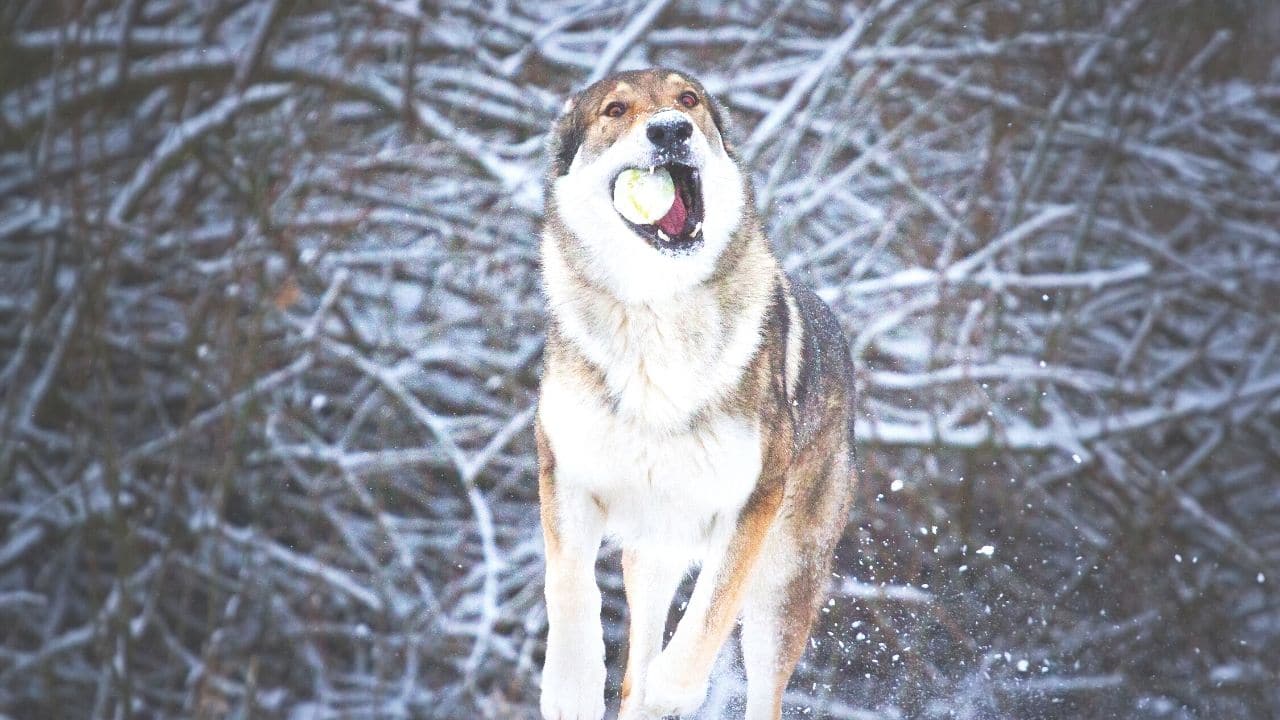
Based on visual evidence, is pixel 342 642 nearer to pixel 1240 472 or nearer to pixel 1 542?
pixel 1 542

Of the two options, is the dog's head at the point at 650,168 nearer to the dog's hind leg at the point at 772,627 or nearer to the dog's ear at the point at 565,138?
the dog's ear at the point at 565,138

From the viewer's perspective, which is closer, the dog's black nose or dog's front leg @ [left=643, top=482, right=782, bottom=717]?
the dog's black nose

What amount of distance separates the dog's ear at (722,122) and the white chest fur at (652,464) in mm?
734

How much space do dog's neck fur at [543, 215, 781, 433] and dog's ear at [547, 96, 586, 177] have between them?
173mm

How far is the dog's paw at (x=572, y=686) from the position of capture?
125 inches

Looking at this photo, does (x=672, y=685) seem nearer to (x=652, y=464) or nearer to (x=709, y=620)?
(x=709, y=620)

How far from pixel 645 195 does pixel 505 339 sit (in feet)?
14.6

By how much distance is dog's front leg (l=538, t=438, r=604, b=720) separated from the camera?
3.19m

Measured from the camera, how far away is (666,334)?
318 centimetres

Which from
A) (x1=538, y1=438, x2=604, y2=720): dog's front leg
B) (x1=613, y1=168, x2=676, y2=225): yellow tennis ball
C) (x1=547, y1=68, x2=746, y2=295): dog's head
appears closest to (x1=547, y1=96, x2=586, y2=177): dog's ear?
(x1=547, y1=68, x2=746, y2=295): dog's head

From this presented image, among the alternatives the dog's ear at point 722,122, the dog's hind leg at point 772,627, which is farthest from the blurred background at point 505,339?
the dog's ear at point 722,122

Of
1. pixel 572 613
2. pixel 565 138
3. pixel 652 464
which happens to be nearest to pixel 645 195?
pixel 565 138

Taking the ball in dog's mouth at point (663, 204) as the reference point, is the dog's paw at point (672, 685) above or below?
below

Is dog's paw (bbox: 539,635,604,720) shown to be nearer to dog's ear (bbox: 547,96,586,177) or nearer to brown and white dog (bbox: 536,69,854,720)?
brown and white dog (bbox: 536,69,854,720)
